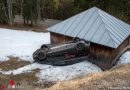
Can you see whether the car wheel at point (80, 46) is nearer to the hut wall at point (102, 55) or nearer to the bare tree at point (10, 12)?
the hut wall at point (102, 55)

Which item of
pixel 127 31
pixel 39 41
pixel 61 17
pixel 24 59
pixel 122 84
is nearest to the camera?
pixel 122 84

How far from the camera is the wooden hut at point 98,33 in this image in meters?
15.7

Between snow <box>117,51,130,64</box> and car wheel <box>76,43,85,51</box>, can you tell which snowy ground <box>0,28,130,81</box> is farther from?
car wheel <box>76,43,85,51</box>

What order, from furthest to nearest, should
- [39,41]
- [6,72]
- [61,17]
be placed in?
1. [61,17]
2. [39,41]
3. [6,72]

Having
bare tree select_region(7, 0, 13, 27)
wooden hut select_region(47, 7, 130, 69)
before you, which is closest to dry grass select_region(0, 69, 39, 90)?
wooden hut select_region(47, 7, 130, 69)

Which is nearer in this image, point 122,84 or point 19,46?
point 122,84

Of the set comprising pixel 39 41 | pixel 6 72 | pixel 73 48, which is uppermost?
pixel 73 48

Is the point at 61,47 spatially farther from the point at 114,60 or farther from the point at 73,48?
the point at 114,60

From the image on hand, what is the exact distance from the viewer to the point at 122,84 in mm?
9148

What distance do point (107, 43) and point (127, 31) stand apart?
4125 millimetres

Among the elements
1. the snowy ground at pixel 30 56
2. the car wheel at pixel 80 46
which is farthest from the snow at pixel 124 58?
the car wheel at pixel 80 46

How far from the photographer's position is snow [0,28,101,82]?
1432cm

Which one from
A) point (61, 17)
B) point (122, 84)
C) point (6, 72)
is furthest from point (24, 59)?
point (61, 17)

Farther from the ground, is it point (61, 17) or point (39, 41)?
point (39, 41)
